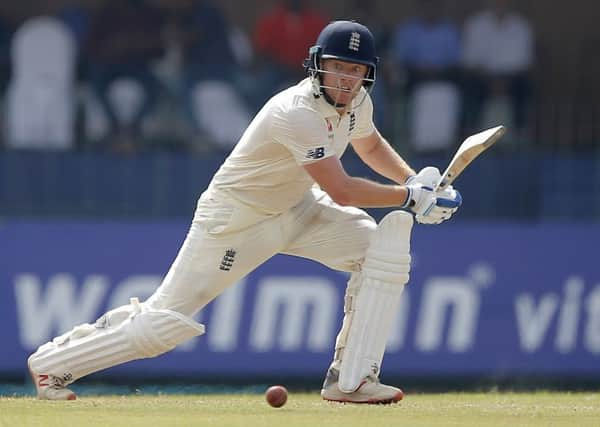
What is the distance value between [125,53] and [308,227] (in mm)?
5608

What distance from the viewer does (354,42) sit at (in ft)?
22.7

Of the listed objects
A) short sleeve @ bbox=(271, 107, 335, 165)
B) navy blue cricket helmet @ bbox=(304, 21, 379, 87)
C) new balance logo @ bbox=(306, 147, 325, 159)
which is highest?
navy blue cricket helmet @ bbox=(304, 21, 379, 87)

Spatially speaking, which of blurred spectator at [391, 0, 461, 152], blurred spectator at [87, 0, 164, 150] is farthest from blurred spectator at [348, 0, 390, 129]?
blurred spectator at [87, 0, 164, 150]

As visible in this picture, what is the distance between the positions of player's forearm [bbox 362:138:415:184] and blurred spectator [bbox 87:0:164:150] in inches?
187

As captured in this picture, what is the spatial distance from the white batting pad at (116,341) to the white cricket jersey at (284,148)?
640mm

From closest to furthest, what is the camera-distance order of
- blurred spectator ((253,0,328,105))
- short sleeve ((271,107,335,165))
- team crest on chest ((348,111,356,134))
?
short sleeve ((271,107,335,165)) < team crest on chest ((348,111,356,134)) < blurred spectator ((253,0,328,105))

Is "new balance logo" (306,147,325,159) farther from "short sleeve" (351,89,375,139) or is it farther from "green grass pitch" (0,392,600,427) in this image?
"green grass pitch" (0,392,600,427)

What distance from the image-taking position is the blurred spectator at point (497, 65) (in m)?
13.0

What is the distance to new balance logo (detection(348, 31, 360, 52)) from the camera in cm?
690

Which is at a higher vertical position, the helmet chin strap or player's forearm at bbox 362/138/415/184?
the helmet chin strap

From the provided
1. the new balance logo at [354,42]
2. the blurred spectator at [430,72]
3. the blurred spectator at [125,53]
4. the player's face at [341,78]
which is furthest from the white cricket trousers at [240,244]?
the blurred spectator at [430,72]

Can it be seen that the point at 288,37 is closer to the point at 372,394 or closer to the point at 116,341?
the point at 116,341

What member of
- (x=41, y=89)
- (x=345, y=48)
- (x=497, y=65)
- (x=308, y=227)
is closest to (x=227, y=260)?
(x=308, y=227)

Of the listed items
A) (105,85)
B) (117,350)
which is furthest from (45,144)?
(117,350)
